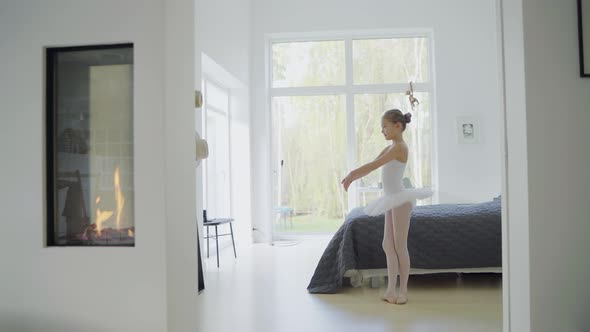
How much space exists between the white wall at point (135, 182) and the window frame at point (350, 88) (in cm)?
483

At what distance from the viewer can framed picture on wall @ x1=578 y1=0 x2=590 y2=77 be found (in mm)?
1753

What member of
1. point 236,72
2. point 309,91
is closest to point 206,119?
point 236,72

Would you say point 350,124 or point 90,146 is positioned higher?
point 350,124

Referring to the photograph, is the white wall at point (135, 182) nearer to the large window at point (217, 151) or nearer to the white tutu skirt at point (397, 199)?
the white tutu skirt at point (397, 199)

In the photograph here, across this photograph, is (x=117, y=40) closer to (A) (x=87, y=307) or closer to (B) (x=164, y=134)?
(B) (x=164, y=134)

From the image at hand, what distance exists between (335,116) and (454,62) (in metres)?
1.83

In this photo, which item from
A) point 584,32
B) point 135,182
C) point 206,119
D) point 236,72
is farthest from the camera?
point 236,72

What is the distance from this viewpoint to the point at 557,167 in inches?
69.9

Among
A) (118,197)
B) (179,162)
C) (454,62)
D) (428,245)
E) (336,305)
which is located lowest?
(336,305)

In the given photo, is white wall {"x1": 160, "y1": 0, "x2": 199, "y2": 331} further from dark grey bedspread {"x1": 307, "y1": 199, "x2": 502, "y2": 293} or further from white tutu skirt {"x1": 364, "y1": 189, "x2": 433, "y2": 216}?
dark grey bedspread {"x1": 307, "y1": 199, "x2": 502, "y2": 293}

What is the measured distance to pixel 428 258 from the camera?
3.66 m

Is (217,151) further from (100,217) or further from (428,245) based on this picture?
(100,217)

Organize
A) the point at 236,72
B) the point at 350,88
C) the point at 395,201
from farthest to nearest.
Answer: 1. the point at 350,88
2. the point at 236,72
3. the point at 395,201

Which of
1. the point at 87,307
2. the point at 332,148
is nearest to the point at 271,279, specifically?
the point at 87,307
